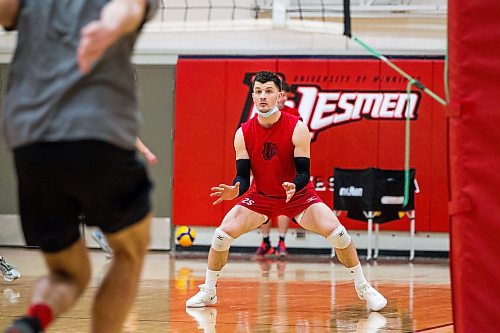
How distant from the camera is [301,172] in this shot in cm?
629

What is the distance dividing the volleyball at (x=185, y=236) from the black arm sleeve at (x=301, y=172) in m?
5.72

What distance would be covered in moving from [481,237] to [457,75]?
741mm

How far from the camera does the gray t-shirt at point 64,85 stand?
2553 millimetres

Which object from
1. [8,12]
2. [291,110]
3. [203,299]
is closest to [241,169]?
[203,299]

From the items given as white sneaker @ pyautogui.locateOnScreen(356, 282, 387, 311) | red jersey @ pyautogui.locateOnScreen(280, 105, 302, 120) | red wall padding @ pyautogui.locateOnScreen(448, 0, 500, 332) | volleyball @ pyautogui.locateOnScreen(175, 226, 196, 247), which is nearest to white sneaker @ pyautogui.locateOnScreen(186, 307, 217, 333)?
white sneaker @ pyautogui.locateOnScreen(356, 282, 387, 311)

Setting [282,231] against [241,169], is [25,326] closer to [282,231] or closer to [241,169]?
[241,169]

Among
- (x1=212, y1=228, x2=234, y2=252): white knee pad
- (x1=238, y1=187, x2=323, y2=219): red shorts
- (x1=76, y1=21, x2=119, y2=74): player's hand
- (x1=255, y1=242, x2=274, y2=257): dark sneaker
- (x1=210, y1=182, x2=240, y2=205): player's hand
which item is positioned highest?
(x1=76, y1=21, x2=119, y2=74): player's hand

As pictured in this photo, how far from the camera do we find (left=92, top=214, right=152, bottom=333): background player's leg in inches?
111

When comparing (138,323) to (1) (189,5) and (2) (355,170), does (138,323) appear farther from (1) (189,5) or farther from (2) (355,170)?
(1) (189,5)

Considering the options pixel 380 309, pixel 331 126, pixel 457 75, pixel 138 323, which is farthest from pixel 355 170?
pixel 457 75

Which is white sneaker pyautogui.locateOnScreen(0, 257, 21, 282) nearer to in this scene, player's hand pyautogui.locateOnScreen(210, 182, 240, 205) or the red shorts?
the red shorts

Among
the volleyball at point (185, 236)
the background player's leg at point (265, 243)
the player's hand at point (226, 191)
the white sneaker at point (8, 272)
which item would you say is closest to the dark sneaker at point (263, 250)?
the background player's leg at point (265, 243)

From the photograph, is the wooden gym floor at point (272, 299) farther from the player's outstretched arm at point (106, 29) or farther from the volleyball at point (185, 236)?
the player's outstretched arm at point (106, 29)

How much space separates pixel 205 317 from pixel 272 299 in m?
1.30
